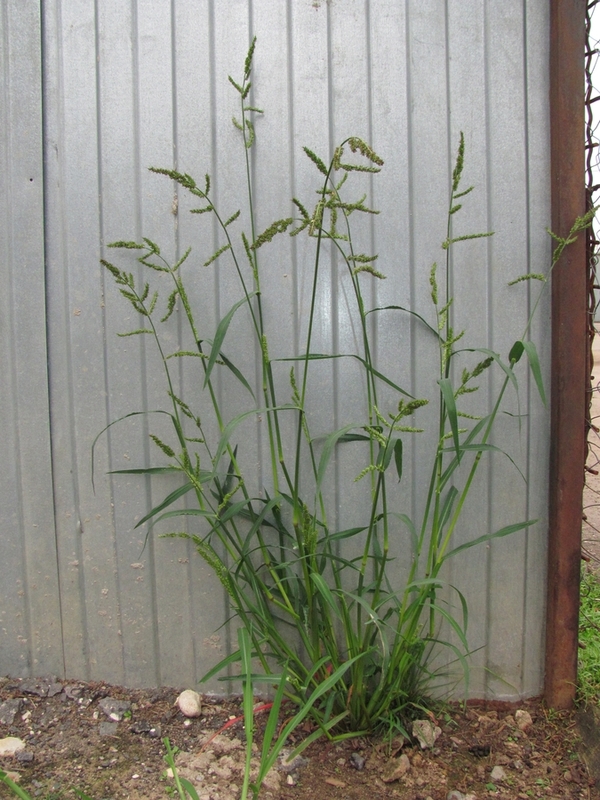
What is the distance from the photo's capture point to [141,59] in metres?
1.55

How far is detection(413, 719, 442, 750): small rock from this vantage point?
1416 millimetres

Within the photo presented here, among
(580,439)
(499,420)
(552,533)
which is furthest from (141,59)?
(552,533)

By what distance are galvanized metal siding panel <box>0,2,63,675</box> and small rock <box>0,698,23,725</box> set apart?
0.11 m

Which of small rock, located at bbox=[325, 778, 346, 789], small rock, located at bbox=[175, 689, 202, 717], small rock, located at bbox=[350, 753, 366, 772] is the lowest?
small rock, located at bbox=[325, 778, 346, 789]

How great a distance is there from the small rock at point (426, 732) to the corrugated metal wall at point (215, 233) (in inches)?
9.6

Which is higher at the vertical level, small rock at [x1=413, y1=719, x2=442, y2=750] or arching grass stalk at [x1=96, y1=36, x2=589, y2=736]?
arching grass stalk at [x1=96, y1=36, x2=589, y2=736]

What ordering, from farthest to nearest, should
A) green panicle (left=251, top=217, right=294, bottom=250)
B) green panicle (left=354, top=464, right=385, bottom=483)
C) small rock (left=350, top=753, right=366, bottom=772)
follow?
1. small rock (left=350, top=753, right=366, bottom=772)
2. green panicle (left=251, top=217, right=294, bottom=250)
3. green panicle (left=354, top=464, right=385, bottom=483)

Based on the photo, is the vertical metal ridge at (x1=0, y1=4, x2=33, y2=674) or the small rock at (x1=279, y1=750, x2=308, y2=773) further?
the vertical metal ridge at (x1=0, y1=4, x2=33, y2=674)

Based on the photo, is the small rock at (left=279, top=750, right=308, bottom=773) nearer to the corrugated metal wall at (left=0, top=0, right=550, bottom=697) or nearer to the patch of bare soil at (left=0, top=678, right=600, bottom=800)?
the patch of bare soil at (left=0, top=678, right=600, bottom=800)

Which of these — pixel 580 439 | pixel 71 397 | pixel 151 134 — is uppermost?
pixel 151 134

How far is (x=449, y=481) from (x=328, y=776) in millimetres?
758

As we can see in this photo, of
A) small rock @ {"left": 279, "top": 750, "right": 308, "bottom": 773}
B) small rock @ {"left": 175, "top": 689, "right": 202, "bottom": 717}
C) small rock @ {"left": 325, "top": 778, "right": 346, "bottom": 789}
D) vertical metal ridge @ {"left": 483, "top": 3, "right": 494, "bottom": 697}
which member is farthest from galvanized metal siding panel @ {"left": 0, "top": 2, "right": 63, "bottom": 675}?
vertical metal ridge @ {"left": 483, "top": 3, "right": 494, "bottom": 697}

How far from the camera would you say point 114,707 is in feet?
5.16

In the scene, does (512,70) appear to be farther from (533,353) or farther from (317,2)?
(533,353)
